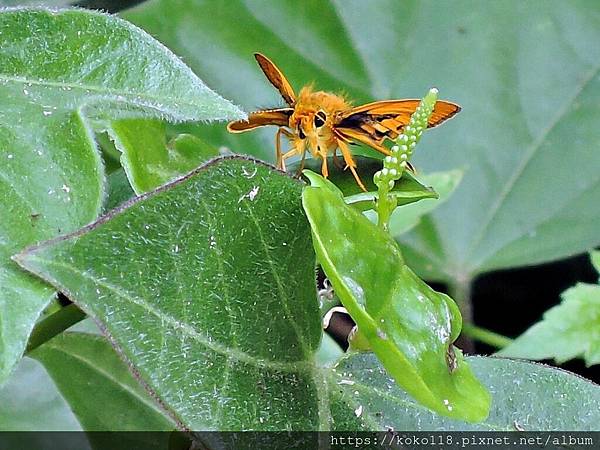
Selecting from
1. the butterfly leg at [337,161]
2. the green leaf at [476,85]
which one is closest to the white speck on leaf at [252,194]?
the butterfly leg at [337,161]

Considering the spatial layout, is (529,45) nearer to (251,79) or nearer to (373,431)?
(251,79)

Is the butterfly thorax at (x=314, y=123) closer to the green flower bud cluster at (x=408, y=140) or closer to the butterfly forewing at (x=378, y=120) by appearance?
the butterfly forewing at (x=378, y=120)

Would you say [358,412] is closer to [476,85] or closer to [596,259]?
[596,259]

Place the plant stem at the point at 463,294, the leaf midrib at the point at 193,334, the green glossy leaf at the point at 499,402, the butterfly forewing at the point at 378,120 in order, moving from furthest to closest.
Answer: the plant stem at the point at 463,294 → the butterfly forewing at the point at 378,120 → the green glossy leaf at the point at 499,402 → the leaf midrib at the point at 193,334

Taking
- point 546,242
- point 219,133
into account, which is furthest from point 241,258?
point 546,242

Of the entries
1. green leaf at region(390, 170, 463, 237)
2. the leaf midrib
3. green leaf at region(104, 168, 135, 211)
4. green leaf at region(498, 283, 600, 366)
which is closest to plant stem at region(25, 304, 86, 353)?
green leaf at region(104, 168, 135, 211)

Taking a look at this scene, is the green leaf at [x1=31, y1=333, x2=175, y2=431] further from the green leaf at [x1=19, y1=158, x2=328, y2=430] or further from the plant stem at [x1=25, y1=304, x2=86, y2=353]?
the green leaf at [x1=19, y1=158, x2=328, y2=430]
